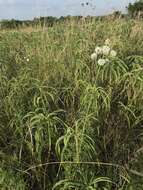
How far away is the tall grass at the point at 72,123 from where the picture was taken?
12.0 feet

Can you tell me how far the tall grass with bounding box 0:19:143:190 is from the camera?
3.66 metres

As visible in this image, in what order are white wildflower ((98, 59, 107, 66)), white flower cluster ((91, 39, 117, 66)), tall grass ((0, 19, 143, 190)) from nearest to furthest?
tall grass ((0, 19, 143, 190)) → white wildflower ((98, 59, 107, 66)) → white flower cluster ((91, 39, 117, 66))

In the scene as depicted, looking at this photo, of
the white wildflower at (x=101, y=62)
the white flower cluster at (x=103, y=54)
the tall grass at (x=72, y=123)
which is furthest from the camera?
the white flower cluster at (x=103, y=54)

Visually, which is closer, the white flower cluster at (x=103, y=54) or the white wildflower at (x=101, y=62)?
the white wildflower at (x=101, y=62)

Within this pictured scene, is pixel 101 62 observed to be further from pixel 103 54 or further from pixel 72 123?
pixel 72 123

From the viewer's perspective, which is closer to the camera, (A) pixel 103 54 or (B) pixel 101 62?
(B) pixel 101 62

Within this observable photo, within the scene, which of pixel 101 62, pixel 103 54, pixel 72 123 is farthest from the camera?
pixel 103 54

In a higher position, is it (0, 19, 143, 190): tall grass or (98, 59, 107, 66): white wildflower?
(98, 59, 107, 66): white wildflower

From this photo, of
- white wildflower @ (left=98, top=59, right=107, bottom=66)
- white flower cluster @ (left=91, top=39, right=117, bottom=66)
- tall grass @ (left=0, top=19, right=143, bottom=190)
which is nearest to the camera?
tall grass @ (left=0, top=19, right=143, bottom=190)

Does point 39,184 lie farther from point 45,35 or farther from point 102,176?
point 45,35

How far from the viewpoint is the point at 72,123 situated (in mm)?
3973

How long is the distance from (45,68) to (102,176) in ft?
4.58

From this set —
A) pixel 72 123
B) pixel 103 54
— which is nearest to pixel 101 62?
pixel 103 54

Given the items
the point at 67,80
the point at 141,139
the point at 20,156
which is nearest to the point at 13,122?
the point at 20,156
